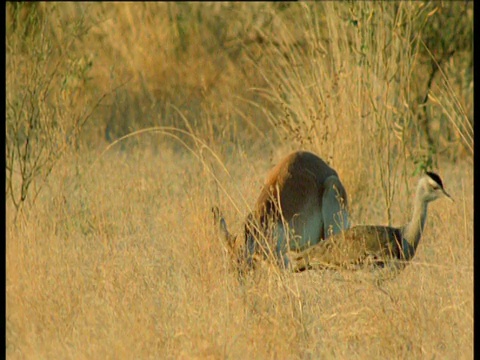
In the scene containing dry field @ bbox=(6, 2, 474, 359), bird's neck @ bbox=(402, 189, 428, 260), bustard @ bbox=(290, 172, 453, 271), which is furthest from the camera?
bird's neck @ bbox=(402, 189, 428, 260)

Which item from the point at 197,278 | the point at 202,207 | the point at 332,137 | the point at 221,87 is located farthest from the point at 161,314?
the point at 221,87

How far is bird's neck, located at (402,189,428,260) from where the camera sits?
19.3 feet

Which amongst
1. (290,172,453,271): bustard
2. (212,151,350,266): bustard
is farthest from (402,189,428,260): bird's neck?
(212,151,350,266): bustard

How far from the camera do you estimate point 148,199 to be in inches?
305

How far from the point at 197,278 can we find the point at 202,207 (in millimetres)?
856

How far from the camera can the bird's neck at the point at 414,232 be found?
5.88 meters

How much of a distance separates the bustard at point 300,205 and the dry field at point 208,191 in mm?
224

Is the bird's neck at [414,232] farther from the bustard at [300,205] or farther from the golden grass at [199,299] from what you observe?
the bustard at [300,205]

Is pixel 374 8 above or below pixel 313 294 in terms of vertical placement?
above

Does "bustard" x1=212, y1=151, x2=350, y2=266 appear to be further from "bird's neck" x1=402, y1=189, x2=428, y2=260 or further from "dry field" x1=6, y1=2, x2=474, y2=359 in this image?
"bird's neck" x1=402, y1=189, x2=428, y2=260

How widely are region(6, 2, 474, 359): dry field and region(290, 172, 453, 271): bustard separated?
12 cm

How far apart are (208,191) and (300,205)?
0.80 m

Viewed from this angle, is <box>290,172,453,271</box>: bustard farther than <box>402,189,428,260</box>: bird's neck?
No

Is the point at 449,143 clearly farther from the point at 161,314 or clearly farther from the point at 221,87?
the point at 161,314
